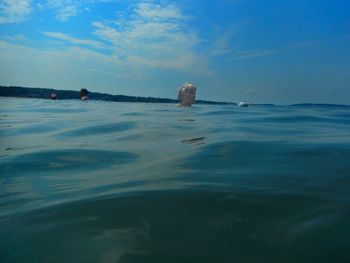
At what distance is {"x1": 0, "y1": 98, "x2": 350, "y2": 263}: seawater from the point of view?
2.94 meters

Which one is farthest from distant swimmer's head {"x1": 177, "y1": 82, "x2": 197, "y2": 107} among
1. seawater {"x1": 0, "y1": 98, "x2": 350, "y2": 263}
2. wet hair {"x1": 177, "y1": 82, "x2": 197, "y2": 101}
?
seawater {"x1": 0, "y1": 98, "x2": 350, "y2": 263}

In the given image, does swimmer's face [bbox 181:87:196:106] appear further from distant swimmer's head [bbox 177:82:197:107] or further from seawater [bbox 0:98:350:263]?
seawater [bbox 0:98:350:263]

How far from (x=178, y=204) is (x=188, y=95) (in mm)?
26331

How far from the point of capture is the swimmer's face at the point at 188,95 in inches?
1158

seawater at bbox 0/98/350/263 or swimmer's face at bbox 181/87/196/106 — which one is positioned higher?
swimmer's face at bbox 181/87/196/106

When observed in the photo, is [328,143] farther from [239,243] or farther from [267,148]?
[239,243]

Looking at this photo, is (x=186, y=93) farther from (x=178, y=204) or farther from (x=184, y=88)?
(x=178, y=204)

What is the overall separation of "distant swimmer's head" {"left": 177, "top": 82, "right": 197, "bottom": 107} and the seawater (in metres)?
21.9

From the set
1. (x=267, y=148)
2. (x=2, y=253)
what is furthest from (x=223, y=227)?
(x=267, y=148)

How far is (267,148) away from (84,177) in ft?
13.6

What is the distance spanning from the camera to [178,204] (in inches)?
158

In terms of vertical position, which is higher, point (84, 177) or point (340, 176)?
point (340, 176)

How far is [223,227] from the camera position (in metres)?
3.33

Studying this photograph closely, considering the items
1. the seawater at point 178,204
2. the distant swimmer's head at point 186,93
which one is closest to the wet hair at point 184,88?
the distant swimmer's head at point 186,93
